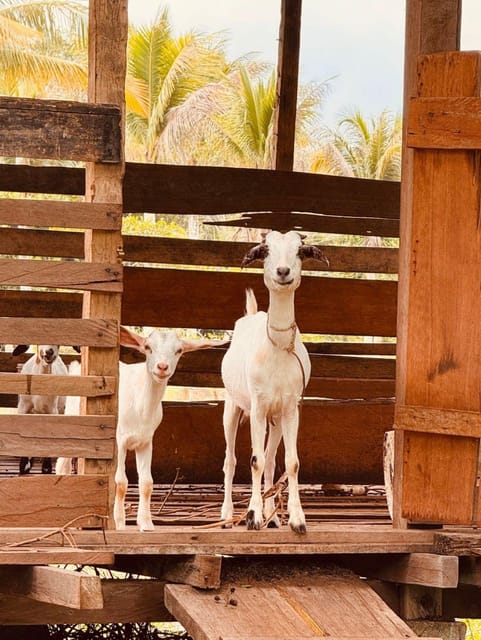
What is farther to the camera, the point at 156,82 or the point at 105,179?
the point at 156,82

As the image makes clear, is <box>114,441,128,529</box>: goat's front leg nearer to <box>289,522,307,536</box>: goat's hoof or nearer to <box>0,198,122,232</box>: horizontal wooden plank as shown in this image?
<box>289,522,307,536</box>: goat's hoof

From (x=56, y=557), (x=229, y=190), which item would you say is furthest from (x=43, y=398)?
(x=56, y=557)

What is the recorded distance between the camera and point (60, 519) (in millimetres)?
7320

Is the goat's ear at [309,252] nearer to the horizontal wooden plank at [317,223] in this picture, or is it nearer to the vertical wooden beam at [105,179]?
the vertical wooden beam at [105,179]

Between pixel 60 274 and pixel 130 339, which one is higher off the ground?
pixel 60 274

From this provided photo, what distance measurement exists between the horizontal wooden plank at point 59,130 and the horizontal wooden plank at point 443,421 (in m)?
2.21

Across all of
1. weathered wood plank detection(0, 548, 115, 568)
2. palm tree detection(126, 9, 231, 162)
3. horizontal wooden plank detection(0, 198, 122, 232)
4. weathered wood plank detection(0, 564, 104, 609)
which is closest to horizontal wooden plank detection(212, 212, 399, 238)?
horizontal wooden plank detection(0, 198, 122, 232)

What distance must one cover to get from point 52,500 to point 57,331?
917 millimetres

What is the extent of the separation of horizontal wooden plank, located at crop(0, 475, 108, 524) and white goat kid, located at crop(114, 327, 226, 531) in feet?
1.89

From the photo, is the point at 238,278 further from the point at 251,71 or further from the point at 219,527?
the point at 251,71

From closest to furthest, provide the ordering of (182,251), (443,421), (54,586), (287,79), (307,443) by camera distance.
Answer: (54,586) → (443,421) → (307,443) → (182,251) → (287,79)

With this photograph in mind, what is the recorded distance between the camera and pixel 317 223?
42.0 ft

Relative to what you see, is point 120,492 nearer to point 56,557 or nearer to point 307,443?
point 56,557

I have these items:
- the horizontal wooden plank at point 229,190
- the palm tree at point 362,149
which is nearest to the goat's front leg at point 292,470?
the horizontal wooden plank at point 229,190
